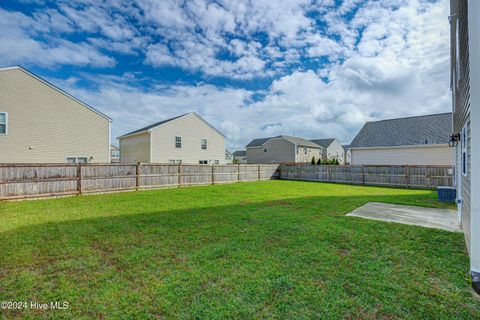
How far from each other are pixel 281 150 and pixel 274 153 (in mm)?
1251

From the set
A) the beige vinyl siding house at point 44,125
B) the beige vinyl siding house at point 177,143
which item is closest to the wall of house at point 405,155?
the beige vinyl siding house at point 177,143

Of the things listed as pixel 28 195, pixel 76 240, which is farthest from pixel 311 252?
pixel 28 195

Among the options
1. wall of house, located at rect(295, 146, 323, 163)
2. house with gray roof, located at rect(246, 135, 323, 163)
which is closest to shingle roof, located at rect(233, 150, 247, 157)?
house with gray roof, located at rect(246, 135, 323, 163)

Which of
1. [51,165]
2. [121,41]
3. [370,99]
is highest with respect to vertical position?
[121,41]

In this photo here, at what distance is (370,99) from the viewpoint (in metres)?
18.4

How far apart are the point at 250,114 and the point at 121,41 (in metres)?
14.2

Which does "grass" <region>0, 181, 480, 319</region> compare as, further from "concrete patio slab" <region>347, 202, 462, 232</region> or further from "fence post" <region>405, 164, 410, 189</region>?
"fence post" <region>405, 164, 410, 189</region>

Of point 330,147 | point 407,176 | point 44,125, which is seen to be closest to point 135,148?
point 44,125

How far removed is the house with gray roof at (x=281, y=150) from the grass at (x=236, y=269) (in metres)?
26.7

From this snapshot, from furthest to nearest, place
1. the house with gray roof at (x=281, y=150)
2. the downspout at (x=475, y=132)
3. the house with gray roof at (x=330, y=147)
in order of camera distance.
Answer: the house with gray roof at (x=330, y=147) < the house with gray roof at (x=281, y=150) < the downspout at (x=475, y=132)

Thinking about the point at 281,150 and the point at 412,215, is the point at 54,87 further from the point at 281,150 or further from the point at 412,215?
the point at 281,150

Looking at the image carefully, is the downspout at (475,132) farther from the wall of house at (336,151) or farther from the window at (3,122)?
the wall of house at (336,151)

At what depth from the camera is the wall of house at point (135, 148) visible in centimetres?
1977

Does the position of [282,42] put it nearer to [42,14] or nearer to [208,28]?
[208,28]
